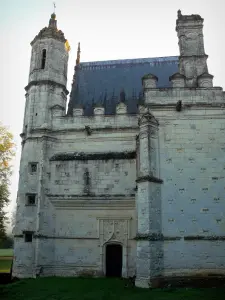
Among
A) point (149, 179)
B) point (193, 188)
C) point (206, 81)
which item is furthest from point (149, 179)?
point (206, 81)

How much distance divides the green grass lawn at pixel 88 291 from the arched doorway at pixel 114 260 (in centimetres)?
114

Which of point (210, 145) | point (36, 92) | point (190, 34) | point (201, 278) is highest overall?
point (190, 34)

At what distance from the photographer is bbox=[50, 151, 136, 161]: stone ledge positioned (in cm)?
1566

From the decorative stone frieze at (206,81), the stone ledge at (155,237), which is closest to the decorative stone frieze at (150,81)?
the decorative stone frieze at (206,81)

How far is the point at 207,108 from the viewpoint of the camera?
12.8 meters

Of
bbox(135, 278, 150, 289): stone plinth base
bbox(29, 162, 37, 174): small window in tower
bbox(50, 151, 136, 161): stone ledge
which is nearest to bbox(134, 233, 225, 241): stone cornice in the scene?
bbox(135, 278, 150, 289): stone plinth base

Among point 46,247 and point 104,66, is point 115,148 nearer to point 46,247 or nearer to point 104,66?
point 46,247

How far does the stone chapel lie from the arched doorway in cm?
5

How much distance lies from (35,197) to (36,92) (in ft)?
22.0

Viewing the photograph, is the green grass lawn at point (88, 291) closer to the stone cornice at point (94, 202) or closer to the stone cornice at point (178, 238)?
the stone cornice at point (178, 238)

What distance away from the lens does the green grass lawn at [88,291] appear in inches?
371

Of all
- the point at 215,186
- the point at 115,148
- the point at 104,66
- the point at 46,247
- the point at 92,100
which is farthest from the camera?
the point at 104,66

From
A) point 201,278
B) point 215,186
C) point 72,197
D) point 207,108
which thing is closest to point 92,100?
point 72,197

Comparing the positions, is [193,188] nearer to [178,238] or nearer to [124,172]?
[178,238]
